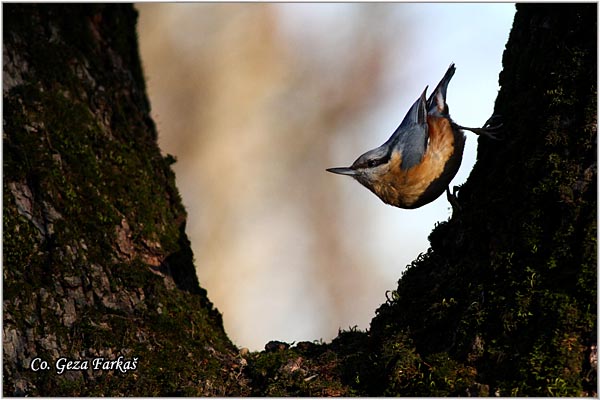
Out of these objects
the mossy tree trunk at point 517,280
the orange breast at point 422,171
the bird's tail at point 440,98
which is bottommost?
the mossy tree trunk at point 517,280

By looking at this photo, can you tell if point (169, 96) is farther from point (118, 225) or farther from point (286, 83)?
point (118, 225)

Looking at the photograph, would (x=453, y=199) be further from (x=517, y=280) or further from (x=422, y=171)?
(x=517, y=280)

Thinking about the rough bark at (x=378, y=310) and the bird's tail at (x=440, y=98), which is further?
the bird's tail at (x=440, y=98)

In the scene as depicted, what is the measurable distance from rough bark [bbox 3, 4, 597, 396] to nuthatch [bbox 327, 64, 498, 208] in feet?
1.02

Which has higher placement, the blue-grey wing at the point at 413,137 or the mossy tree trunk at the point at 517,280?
the blue-grey wing at the point at 413,137

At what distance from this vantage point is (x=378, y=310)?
2.92m

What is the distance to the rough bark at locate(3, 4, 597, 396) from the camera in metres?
2.37

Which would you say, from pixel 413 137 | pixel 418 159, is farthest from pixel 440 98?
pixel 418 159

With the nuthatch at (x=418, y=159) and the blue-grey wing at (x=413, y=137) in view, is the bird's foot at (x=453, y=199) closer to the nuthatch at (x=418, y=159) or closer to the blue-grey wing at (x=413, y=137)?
the nuthatch at (x=418, y=159)

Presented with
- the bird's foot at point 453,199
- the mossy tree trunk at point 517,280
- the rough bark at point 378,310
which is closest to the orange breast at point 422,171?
the bird's foot at point 453,199

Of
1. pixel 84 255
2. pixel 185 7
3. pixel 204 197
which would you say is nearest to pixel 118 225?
pixel 84 255

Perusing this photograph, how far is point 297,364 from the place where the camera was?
2.78 m

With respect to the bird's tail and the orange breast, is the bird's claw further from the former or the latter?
the bird's tail

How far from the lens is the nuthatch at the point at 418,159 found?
3521 mm
